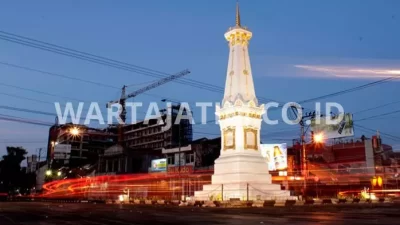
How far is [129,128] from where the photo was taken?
125 meters

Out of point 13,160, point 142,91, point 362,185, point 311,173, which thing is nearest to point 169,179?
point 311,173

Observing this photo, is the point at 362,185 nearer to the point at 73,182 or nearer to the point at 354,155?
the point at 354,155

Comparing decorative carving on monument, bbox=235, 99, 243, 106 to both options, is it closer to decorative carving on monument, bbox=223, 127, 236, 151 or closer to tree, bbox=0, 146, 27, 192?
decorative carving on monument, bbox=223, 127, 236, 151

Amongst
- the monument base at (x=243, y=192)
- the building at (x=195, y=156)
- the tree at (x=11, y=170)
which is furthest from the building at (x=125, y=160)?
the monument base at (x=243, y=192)

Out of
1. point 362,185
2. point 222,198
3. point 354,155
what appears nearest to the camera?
point 222,198

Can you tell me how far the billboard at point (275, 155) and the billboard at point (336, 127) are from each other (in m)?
6.29

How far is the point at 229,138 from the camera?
2975cm

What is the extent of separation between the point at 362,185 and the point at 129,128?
88.3 metres

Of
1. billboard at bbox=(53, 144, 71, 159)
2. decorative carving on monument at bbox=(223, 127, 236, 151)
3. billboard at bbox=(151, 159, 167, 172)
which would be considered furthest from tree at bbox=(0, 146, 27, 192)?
decorative carving on monument at bbox=(223, 127, 236, 151)

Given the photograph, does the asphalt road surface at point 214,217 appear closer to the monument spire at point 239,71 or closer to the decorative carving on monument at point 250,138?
the decorative carving on monument at point 250,138

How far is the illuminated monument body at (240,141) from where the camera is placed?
27.8 metres

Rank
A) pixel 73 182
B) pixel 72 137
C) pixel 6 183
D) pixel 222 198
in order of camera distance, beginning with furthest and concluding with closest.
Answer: pixel 72 137 → pixel 6 183 → pixel 73 182 → pixel 222 198

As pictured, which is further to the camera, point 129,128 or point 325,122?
point 129,128

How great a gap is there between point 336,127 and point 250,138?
1098 inches
